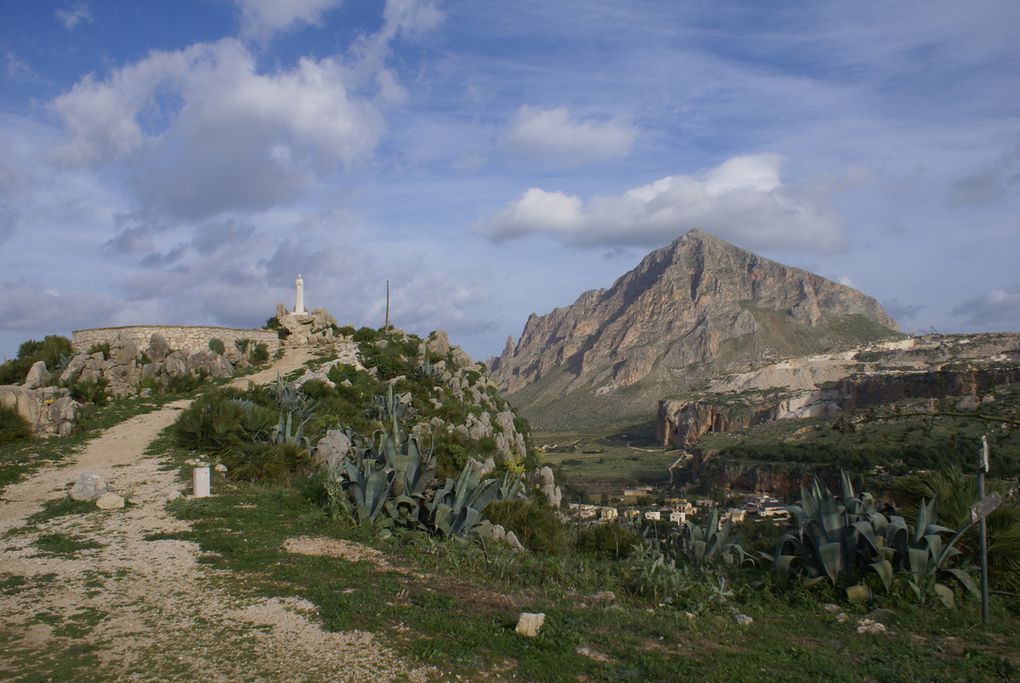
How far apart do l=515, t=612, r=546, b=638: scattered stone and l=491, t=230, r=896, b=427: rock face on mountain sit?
371ft

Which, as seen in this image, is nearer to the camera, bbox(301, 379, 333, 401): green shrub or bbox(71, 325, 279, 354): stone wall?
bbox(301, 379, 333, 401): green shrub

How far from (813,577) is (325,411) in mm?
14130

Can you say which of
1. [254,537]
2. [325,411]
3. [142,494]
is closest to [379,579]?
[254,537]

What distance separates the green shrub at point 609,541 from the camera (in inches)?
389

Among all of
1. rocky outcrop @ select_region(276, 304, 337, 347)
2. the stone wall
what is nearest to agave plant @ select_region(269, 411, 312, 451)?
the stone wall

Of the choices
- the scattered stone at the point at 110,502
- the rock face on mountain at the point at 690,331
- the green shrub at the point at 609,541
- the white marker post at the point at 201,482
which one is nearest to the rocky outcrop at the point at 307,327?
the white marker post at the point at 201,482

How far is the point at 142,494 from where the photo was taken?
1084cm

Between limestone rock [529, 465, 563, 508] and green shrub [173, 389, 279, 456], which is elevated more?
green shrub [173, 389, 279, 456]

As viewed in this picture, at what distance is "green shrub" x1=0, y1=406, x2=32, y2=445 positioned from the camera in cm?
1466

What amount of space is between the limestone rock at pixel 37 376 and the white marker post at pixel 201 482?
13810 mm

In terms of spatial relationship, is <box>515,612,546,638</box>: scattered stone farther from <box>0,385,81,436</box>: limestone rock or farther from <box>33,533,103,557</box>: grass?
<box>0,385,81,436</box>: limestone rock

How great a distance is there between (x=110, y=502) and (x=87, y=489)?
2.14 feet

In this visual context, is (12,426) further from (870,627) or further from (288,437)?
(870,627)

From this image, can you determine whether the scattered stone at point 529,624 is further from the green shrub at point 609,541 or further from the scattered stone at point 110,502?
the scattered stone at point 110,502
